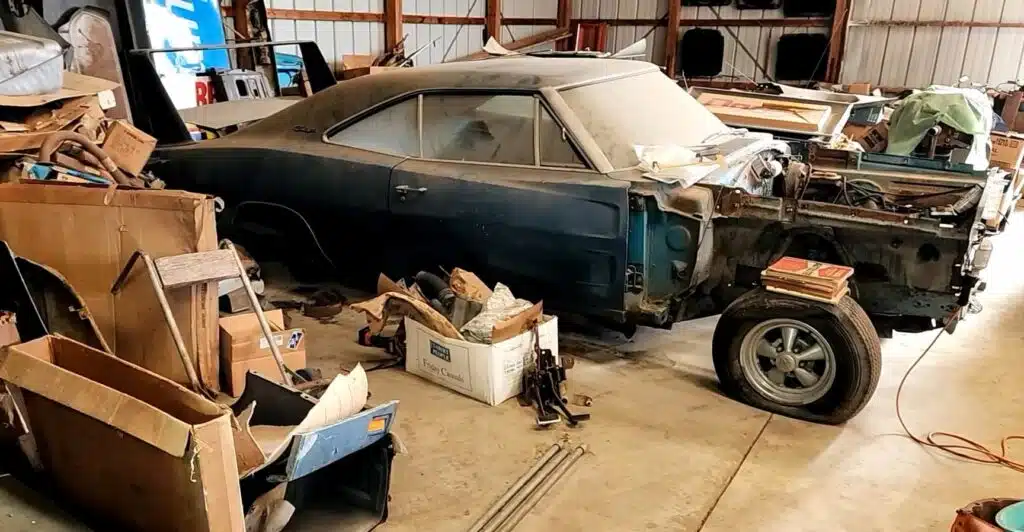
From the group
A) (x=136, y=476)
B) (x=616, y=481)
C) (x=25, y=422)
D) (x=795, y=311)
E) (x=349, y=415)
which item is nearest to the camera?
(x=136, y=476)

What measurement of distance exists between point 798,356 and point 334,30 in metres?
8.17

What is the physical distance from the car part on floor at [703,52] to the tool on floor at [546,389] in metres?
10.1

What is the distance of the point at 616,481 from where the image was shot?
2.90 metres

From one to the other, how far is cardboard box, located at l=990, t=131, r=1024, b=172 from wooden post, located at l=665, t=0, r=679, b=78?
6360 mm

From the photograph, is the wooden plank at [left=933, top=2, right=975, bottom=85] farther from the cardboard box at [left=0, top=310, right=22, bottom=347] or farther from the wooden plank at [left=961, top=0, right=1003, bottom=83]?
the cardboard box at [left=0, top=310, right=22, bottom=347]

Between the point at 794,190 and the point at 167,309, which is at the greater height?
the point at 794,190

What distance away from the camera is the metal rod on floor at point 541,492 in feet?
8.65

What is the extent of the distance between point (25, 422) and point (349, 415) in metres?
1.19

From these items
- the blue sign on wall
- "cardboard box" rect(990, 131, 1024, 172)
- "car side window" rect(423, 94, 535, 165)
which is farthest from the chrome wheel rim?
the blue sign on wall

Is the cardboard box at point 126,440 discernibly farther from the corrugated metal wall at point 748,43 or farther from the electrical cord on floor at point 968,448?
the corrugated metal wall at point 748,43

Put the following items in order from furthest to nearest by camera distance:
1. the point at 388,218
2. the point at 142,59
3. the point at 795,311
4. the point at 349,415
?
the point at 142,59, the point at 388,218, the point at 795,311, the point at 349,415

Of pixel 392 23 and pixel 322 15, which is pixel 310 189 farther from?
pixel 392 23

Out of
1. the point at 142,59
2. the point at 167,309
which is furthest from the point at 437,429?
the point at 142,59

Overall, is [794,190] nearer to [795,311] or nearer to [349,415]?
[795,311]
